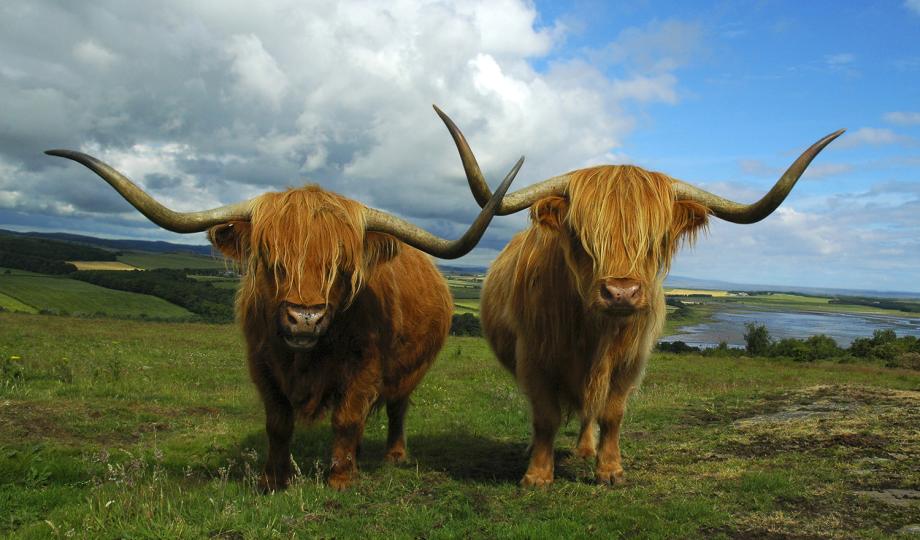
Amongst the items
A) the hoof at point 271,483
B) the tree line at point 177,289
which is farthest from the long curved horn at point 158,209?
the tree line at point 177,289

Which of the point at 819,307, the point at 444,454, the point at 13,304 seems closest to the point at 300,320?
the point at 444,454

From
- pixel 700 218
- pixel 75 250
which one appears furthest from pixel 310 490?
pixel 75 250

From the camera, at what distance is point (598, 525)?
375 centimetres

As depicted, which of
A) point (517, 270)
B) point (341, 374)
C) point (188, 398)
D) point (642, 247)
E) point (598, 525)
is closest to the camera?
point (598, 525)

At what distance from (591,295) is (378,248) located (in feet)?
5.47

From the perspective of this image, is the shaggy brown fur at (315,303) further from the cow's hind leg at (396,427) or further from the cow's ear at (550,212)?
the cow's ear at (550,212)

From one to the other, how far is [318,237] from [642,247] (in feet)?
7.14

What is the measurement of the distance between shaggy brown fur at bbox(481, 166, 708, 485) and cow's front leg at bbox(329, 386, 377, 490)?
1376 mm

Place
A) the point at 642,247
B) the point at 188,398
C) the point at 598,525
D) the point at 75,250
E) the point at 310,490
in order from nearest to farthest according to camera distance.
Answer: the point at 598,525 → the point at 642,247 → the point at 310,490 → the point at 188,398 → the point at 75,250

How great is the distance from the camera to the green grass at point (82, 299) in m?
43.6

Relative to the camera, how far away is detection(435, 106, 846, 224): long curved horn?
14.5 feet

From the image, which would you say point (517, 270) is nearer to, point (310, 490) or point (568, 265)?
point (568, 265)

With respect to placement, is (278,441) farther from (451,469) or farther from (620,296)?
(620,296)

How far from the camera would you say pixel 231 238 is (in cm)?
459
